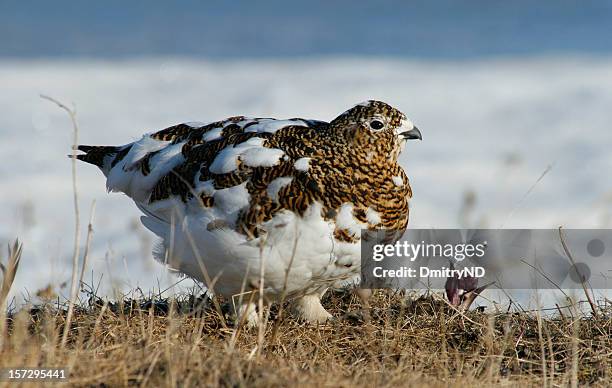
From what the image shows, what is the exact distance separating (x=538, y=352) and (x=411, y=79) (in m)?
11.8

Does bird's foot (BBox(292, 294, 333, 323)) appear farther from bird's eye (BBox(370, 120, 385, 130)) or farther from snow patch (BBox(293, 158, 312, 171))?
bird's eye (BBox(370, 120, 385, 130))

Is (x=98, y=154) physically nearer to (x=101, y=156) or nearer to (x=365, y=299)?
(x=101, y=156)

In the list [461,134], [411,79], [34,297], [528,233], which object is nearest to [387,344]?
[528,233]

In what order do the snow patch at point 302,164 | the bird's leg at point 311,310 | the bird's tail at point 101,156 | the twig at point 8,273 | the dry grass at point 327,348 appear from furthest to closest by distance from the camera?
1. the bird's tail at point 101,156
2. the bird's leg at point 311,310
3. the snow patch at point 302,164
4. the twig at point 8,273
5. the dry grass at point 327,348

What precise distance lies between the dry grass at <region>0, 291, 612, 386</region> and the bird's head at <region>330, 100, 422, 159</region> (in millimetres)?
692

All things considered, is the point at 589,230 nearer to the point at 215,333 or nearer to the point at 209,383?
the point at 215,333

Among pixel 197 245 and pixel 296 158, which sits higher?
pixel 296 158

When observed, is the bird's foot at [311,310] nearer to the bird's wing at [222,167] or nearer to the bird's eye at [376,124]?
the bird's wing at [222,167]

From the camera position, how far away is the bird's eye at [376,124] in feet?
12.5

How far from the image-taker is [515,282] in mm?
4246

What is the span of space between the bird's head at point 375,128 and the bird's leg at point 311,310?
30.5 inches

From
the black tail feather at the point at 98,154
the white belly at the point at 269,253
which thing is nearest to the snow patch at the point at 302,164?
the white belly at the point at 269,253

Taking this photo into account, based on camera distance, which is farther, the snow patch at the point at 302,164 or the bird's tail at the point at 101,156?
the bird's tail at the point at 101,156

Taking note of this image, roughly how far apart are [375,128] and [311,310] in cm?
90
